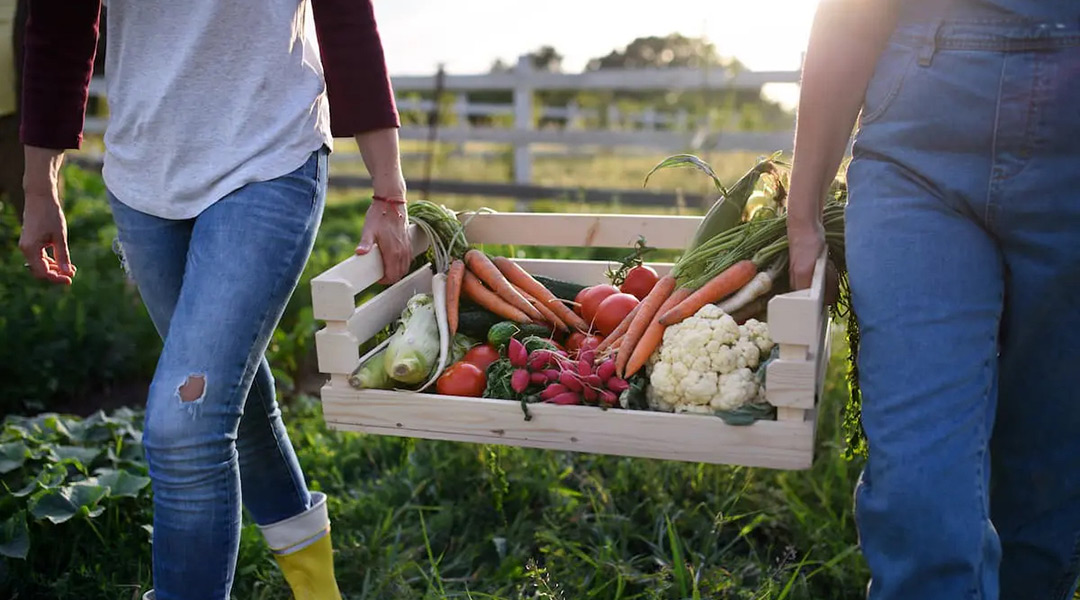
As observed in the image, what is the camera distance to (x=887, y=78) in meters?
1.57

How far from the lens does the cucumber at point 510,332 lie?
2.20 metres

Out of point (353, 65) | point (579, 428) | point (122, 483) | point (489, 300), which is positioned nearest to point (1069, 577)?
point (579, 428)

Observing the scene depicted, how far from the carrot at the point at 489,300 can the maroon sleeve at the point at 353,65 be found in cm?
50

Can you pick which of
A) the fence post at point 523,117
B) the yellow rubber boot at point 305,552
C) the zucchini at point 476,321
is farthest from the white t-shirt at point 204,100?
the fence post at point 523,117

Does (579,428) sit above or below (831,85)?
below

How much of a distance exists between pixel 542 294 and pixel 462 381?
39 cm

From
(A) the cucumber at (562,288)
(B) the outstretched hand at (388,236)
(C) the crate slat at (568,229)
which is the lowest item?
(A) the cucumber at (562,288)

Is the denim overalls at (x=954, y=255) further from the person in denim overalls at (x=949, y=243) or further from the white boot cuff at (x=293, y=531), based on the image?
the white boot cuff at (x=293, y=531)

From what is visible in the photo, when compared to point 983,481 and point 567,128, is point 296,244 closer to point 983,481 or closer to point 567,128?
point 983,481

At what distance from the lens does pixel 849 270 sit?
163 cm

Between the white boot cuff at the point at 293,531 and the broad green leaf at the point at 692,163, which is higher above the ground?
the broad green leaf at the point at 692,163

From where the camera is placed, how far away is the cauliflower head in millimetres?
1815

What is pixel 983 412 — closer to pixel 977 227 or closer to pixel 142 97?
pixel 977 227

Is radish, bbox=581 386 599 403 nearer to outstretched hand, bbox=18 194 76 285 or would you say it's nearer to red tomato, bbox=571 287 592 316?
red tomato, bbox=571 287 592 316
